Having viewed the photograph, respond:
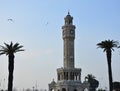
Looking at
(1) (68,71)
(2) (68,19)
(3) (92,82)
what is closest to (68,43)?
(2) (68,19)

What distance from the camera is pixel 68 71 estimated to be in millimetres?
100562

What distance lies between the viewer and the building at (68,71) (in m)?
99.4

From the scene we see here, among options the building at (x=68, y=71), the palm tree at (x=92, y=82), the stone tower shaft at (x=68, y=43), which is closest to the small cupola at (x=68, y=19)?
the building at (x=68, y=71)

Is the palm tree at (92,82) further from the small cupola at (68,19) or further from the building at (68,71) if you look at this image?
the small cupola at (68,19)

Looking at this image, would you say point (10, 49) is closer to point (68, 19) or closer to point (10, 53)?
point (10, 53)

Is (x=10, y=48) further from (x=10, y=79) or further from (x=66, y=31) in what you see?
(x=66, y=31)

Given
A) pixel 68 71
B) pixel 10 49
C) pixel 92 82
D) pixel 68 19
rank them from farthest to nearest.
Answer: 1. pixel 92 82
2. pixel 68 19
3. pixel 68 71
4. pixel 10 49

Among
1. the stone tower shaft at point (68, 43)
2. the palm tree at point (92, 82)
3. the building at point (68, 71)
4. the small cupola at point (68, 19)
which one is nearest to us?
the building at point (68, 71)

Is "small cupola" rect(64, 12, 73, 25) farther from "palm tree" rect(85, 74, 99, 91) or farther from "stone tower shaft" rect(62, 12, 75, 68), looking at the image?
"palm tree" rect(85, 74, 99, 91)

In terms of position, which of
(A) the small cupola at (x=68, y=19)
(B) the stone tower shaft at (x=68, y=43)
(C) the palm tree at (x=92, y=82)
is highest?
(A) the small cupola at (x=68, y=19)

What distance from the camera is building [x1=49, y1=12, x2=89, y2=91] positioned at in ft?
326

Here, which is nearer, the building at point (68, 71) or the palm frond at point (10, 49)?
the palm frond at point (10, 49)

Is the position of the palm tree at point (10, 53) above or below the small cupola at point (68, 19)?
below

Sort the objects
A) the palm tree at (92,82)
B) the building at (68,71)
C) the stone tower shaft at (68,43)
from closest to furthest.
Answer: the building at (68,71) < the stone tower shaft at (68,43) < the palm tree at (92,82)
